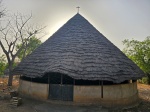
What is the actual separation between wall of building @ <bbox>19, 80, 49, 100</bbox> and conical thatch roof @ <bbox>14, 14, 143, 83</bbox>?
2.76 ft

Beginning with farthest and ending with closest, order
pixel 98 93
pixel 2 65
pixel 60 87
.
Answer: pixel 2 65, pixel 60 87, pixel 98 93

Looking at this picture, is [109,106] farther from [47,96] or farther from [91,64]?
[47,96]

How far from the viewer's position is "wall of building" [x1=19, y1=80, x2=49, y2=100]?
11469 millimetres

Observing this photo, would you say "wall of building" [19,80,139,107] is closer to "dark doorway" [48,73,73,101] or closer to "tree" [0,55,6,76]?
"dark doorway" [48,73,73,101]

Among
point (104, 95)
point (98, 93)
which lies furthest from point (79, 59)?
point (104, 95)

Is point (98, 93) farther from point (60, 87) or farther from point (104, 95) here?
point (60, 87)

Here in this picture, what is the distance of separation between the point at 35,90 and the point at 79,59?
3.76 metres

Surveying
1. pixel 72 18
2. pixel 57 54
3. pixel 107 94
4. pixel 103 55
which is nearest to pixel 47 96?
pixel 57 54

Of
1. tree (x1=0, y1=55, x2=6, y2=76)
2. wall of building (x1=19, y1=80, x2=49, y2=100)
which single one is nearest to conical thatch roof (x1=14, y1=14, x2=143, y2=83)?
wall of building (x1=19, y1=80, x2=49, y2=100)

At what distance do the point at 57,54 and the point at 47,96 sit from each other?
2.96 m

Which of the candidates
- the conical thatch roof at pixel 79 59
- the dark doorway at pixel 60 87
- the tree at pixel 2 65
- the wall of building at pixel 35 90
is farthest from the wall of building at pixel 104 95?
the tree at pixel 2 65

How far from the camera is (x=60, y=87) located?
11.2 meters

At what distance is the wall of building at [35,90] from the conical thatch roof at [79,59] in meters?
0.84

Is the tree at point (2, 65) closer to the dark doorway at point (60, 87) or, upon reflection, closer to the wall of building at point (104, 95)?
the dark doorway at point (60, 87)
